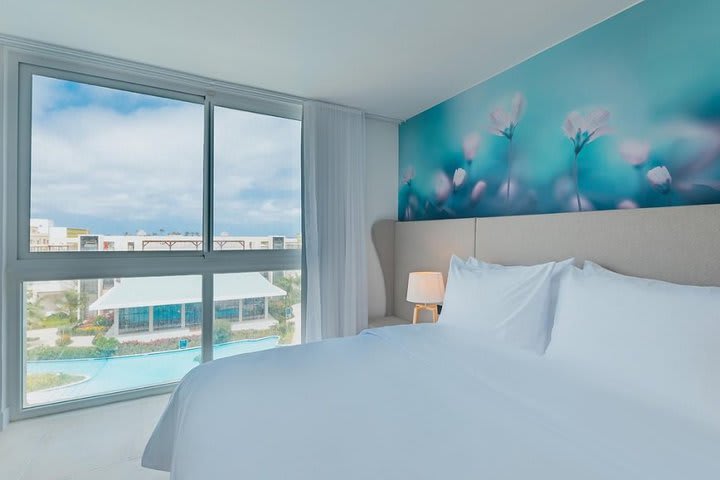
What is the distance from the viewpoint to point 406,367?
1419 millimetres

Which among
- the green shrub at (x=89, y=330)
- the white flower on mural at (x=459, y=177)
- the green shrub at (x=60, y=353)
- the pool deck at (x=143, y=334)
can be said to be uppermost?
the white flower on mural at (x=459, y=177)

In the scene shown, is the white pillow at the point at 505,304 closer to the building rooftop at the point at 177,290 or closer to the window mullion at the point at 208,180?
the building rooftop at the point at 177,290

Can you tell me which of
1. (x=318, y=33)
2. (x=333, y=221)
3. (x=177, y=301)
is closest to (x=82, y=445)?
(x=177, y=301)

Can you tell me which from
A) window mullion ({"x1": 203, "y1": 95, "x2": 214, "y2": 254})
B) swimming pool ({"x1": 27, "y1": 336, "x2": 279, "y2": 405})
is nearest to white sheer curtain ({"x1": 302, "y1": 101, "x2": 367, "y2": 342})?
window mullion ({"x1": 203, "y1": 95, "x2": 214, "y2": 254})

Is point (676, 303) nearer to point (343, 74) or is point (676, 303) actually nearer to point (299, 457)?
point (299, 457)

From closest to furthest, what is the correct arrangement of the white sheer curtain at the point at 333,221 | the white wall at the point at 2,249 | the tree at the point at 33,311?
the white wall at the point at 2,249 → the tree at the point at 33,311 → the white sheer curtain at the point at 333,221

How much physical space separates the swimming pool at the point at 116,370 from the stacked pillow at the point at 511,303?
1.98 metres

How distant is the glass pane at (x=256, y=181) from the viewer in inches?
106

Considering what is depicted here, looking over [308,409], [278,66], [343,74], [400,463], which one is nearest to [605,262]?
[400,463]

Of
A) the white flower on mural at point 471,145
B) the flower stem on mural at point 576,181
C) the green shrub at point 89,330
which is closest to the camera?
the flower stem on mural at point 576,181

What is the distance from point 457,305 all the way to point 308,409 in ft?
3.84

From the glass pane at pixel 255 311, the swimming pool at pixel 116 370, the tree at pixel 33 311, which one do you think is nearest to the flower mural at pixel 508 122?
the glass pane at pixel 255 311

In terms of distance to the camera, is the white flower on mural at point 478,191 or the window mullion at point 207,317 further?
the window mullion at point 207,317

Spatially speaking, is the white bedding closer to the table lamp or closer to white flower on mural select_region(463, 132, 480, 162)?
the table lamp
